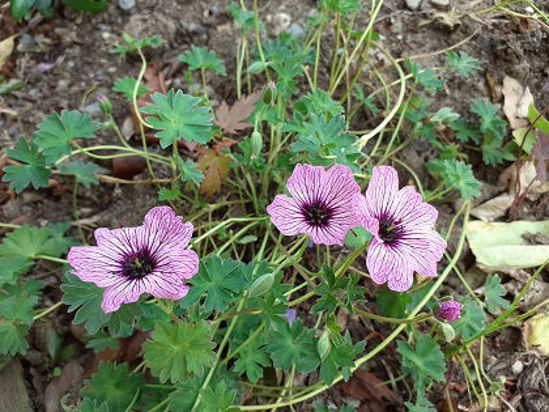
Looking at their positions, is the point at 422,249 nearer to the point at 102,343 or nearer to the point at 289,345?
the point at 289,345

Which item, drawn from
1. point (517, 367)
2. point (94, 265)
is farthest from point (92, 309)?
point (517, 367)

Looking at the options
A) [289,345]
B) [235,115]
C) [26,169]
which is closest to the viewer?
[289,345]

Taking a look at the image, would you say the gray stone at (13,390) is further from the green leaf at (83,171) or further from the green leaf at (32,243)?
the green leaf at (83,171)

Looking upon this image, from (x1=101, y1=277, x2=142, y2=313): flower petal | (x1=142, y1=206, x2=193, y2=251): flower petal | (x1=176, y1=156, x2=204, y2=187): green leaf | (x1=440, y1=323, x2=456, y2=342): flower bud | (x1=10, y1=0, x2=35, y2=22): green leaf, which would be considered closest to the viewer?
(x1=101, y1=277, x2=142, y2=313): flower petal

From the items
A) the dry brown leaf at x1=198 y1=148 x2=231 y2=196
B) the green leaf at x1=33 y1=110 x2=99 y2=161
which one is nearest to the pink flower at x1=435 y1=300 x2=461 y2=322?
the dry brown leaf at x1=198 y1=148 x2=231 y2=196

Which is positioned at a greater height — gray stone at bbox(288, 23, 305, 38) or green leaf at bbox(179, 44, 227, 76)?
green leaf at bbox(179, 44, 227, 76)

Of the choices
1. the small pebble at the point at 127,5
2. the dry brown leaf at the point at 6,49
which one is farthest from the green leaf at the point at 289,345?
the dry brown leaf at the point at 6,49

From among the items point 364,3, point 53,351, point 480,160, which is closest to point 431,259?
point 480,160

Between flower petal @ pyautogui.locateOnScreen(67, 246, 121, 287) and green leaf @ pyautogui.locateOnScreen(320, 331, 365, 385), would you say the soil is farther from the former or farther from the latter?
flower petal @ pyautogui.locateOnScreen(67, 246, 121, 287)
